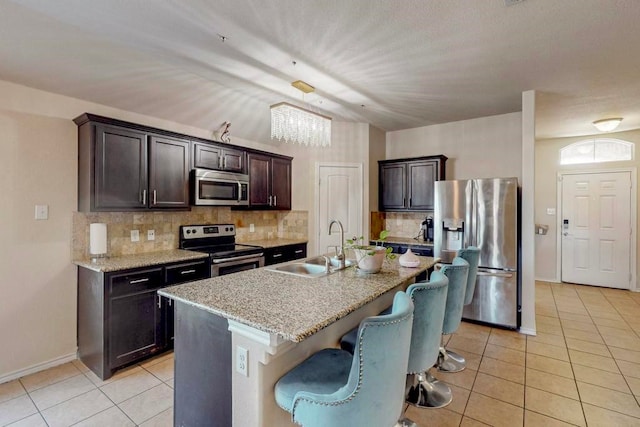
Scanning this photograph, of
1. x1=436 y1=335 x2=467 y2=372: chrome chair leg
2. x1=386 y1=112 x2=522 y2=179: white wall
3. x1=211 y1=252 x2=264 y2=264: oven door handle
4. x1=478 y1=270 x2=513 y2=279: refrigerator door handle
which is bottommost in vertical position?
x1=436 y1=335 x2=467 y2=372: chrome chair leg

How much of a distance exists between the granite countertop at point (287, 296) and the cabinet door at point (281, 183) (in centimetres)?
226

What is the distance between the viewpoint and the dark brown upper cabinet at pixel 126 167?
106 inches

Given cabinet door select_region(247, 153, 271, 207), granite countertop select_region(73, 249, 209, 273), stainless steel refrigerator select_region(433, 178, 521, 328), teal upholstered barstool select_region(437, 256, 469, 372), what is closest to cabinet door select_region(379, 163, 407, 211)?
stainless steel refrigerator select_region(433, 178, 521, 328)

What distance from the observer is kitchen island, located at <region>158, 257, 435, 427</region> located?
134 centimetres

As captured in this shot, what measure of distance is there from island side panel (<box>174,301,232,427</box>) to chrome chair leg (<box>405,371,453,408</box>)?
4.51ft

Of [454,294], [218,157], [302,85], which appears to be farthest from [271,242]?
[454,294]

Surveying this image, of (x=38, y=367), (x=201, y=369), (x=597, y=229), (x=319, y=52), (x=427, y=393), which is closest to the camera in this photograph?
(x=201, y=369)

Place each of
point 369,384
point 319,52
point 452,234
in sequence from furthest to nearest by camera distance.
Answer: point 452,234 → point 319,52 → point 369,384

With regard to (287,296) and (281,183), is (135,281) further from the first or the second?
(281,183)

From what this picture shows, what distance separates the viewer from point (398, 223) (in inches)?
199

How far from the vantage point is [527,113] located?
3.39 m

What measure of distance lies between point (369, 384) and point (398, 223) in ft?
13.4

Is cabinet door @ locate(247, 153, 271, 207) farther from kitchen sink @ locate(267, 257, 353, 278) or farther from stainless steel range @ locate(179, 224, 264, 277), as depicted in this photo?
kitchen sink @ locate(267, 257, 353, 278)

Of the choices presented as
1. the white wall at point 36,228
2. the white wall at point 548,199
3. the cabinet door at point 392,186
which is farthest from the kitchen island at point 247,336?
the white wall at point 548,199
